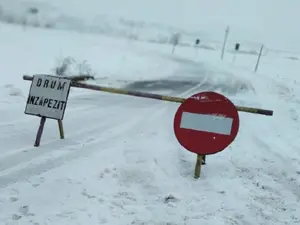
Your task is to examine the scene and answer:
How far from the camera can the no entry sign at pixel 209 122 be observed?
5.12 metres

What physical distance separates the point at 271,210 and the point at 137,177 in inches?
61.3

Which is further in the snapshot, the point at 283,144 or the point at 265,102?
the point at 265,102

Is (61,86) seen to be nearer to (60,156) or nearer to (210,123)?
(60,156)

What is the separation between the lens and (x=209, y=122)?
5.16 metres

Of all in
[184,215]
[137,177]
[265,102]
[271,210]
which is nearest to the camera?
[184,215]

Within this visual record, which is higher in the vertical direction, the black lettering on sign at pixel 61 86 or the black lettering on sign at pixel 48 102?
the black lettering on sign at pixel 61 86

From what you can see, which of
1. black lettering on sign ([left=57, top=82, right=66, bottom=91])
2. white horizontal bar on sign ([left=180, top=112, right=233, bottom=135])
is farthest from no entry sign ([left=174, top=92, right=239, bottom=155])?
black lettering on sign ([left=57, top=82, right=66, bottom=91])

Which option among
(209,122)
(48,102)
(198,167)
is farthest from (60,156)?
(209,122)

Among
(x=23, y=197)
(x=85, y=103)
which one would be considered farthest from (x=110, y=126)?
(x=23, y=197)

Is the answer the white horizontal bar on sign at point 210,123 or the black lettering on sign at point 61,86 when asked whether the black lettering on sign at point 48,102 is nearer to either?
the black lettering on sign at point 61,86

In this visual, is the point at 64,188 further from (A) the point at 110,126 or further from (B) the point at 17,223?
(A) the point at 110,126

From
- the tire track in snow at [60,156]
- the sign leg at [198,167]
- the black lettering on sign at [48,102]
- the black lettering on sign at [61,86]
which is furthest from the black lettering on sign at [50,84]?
the sign leg at [198,167]

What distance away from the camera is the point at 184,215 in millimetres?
4133

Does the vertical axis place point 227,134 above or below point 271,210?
above
